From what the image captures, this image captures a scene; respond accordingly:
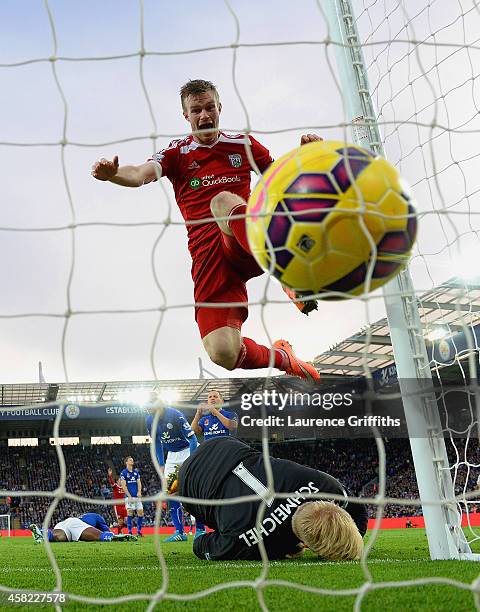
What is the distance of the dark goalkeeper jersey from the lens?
3.78 metres

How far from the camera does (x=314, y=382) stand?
457 centimetres

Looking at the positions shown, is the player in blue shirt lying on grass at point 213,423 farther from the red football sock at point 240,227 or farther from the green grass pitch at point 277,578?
the red football sock at point 240,227

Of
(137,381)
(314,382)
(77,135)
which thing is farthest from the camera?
(137,381)

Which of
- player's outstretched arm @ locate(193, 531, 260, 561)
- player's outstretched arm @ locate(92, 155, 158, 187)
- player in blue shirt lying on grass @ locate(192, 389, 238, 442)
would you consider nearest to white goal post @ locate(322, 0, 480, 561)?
player's outstretched arm @ locate(193, 531, 260, 561)

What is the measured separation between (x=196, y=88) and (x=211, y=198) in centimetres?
60

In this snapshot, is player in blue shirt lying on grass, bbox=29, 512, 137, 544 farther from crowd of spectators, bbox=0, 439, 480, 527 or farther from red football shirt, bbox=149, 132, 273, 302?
crowd of spectators, bbox=0, 439, 480, 527

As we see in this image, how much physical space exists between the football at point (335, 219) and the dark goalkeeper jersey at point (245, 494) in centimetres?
176

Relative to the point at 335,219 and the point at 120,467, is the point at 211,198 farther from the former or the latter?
the point at 120,467

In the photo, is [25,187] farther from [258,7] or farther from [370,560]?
[370,560]

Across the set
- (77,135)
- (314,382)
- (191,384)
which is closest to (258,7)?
(77,135)

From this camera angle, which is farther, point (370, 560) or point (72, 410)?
point (72, 410)

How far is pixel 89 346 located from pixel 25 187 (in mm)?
969

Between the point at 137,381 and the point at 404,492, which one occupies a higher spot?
the point at 137,381

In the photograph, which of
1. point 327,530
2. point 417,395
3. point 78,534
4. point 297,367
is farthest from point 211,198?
point 78,534
